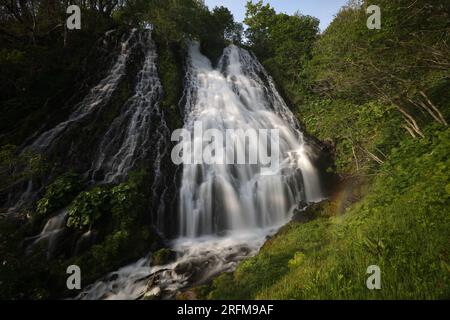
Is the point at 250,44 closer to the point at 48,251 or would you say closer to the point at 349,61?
the point at 349,61

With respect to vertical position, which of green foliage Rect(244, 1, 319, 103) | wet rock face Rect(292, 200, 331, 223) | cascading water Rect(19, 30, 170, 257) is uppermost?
green foliage Rect(244, 1, 319, 103)

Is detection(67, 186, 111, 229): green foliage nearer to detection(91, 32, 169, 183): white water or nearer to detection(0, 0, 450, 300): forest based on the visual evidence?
detection(0, 0, 450, 300): forest

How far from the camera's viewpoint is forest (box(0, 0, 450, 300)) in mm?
4340

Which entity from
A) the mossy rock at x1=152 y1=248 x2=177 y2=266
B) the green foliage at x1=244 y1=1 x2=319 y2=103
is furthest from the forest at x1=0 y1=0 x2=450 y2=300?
the green foliage at x1=244 y1=1 x2=319 y2=103

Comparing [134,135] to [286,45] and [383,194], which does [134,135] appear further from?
[286,45]

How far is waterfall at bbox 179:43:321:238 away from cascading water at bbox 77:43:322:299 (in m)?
0.04

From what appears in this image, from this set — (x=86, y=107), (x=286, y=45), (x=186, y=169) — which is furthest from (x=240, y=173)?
(x=286, y=45)

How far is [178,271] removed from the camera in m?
6.29

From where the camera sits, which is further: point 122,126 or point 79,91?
point 79,91

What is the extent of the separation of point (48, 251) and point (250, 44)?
27.0m

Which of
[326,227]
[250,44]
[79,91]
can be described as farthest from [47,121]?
[250,44]

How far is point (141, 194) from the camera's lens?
26.5 ft

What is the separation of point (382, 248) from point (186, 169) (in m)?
7.53

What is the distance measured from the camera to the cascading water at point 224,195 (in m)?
6.19
